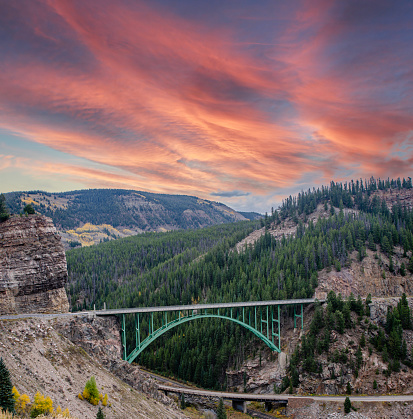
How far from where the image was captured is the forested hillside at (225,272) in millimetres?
84438

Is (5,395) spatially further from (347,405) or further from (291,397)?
(347,405)

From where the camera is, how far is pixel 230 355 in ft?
268

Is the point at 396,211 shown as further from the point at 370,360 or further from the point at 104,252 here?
the point at 104,252

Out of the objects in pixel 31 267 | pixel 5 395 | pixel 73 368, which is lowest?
pixel 73 368

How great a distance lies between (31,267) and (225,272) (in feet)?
259

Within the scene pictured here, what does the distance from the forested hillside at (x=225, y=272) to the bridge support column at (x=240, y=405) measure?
1482 cm

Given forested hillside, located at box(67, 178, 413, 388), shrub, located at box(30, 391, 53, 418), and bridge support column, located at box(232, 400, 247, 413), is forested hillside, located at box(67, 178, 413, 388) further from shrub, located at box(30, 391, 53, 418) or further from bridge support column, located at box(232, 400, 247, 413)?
shrub, located at box(30, 391, 53, 418)

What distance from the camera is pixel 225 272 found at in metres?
120

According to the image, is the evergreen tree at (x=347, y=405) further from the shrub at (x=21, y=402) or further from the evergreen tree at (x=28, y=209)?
the evergreen tree at (x=28, y=209)

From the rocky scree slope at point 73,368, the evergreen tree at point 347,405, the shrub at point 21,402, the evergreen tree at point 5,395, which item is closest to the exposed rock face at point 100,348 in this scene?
the rocky scree slope at point 73,368

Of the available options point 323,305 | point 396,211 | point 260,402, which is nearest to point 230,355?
point 260,402

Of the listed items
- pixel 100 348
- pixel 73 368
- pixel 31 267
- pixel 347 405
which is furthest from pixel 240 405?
pixel 31 267

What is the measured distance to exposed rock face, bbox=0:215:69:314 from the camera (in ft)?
157

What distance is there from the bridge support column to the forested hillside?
14819 mm
